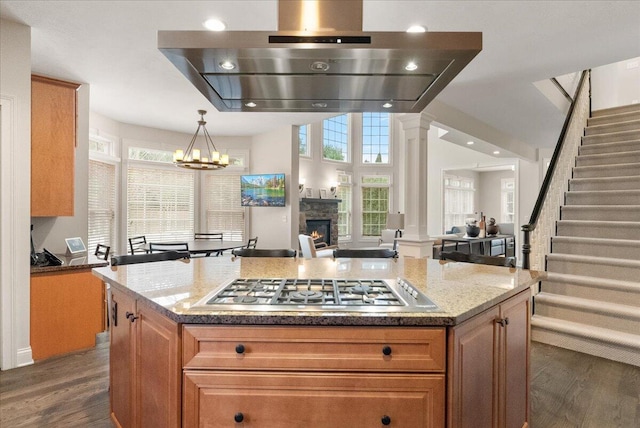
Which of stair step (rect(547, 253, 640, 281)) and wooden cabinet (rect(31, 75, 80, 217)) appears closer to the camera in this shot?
wooden cabinet (rect(31, 75, 80, 217))

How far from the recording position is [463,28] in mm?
2918

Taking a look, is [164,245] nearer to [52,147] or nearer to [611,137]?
[52,147]

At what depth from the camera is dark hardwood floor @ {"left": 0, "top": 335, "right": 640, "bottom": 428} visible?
2.22m

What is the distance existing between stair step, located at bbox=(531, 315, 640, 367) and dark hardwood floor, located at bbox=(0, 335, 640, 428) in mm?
95

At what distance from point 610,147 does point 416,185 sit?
112 inches

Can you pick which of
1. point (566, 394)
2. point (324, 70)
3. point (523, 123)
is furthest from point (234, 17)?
point (523, 123)

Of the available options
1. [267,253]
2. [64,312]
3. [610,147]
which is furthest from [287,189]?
[610,147]

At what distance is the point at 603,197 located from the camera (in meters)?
4.37

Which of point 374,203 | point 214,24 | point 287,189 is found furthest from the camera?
point 374,203

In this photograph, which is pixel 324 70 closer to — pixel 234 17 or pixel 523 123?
pixel 234 17

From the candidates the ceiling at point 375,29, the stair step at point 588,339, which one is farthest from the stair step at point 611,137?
the stair step at point 588,339

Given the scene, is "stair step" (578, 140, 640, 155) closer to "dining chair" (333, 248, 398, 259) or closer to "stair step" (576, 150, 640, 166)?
"stair step" (576, 150, 640, 166)

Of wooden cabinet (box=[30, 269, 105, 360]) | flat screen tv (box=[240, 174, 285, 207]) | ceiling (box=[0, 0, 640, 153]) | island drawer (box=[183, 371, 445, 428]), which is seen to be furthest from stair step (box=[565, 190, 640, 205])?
wooden cabinet (box=[30, 269, 105, 360])

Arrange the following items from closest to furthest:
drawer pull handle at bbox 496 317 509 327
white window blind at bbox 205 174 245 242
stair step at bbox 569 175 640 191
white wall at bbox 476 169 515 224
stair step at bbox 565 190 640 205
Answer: drawer pull handle at bbox 496 317 509 327, stair step at bbox 565 190 640 205, stair step at bbox 569 175 640 191, white window blind at bbox 205 174 245 242, white wall at bbox 476 169 515 224
